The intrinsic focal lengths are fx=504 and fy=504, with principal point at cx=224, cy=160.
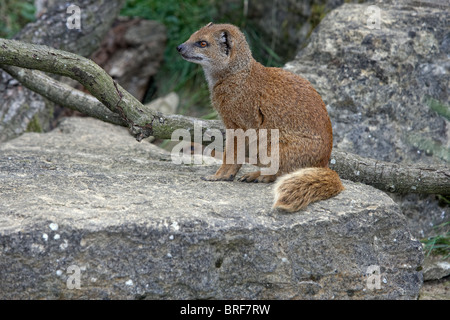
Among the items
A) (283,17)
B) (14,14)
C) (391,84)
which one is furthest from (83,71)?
(14,14)

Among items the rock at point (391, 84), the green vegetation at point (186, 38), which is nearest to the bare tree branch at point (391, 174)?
the rock at point (391, 84)

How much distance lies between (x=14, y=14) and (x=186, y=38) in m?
3.40

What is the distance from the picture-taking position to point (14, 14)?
323 inches

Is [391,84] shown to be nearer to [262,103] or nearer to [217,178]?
[262,103]

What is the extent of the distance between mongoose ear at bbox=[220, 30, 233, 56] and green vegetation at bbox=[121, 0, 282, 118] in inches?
112

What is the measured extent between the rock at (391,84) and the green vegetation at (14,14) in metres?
5.08

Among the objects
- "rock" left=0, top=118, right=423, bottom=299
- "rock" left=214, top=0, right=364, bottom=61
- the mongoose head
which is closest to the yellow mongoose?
the mongoose head

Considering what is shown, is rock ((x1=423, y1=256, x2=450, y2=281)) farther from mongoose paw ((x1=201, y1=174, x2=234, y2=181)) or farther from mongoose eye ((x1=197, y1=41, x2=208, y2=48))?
mongoose eye ((x1=197, y1=41, x2=208, y2=48))

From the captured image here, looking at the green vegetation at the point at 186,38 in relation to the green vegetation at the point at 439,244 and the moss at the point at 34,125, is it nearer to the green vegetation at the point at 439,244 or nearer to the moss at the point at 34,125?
the moss at the point at 34,125

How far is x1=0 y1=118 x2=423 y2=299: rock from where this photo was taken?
2496mm

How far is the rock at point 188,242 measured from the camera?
8.19 ft
